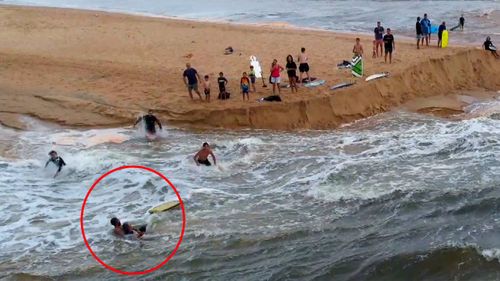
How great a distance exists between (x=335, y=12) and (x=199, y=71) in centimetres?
2137

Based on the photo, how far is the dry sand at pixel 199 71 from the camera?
61.1ft

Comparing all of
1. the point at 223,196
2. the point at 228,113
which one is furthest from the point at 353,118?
the point at 223,196

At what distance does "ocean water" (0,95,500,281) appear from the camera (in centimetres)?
992

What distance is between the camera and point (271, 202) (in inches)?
507

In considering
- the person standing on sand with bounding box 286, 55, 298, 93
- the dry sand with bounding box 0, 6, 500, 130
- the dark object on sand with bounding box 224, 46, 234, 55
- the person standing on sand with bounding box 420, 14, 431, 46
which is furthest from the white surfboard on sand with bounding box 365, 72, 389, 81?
the dark object on sand with bounding box 224, 46, 234, 55

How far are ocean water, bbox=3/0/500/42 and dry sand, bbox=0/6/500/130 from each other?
6988 millimetres

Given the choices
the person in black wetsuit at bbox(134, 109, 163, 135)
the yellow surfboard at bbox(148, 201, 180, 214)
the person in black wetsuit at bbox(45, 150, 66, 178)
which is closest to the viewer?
the yellow surfboard at bbox(148, 201, 180, 214)

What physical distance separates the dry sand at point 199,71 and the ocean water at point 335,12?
6988mm

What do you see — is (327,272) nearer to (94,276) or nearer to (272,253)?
(272,253)

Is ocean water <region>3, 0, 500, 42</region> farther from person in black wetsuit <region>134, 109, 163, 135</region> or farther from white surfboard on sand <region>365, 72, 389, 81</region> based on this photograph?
person in black wetsuit <region>134, 109, 163, 135</region>

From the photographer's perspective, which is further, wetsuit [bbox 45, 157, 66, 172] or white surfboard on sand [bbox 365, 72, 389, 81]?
white surfboard on sand [bbox 365, 72, 389, 81]

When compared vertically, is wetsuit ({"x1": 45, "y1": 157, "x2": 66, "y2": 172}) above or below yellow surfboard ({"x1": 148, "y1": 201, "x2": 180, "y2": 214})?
above

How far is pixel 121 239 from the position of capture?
11406 mm

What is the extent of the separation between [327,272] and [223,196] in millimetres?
4351
